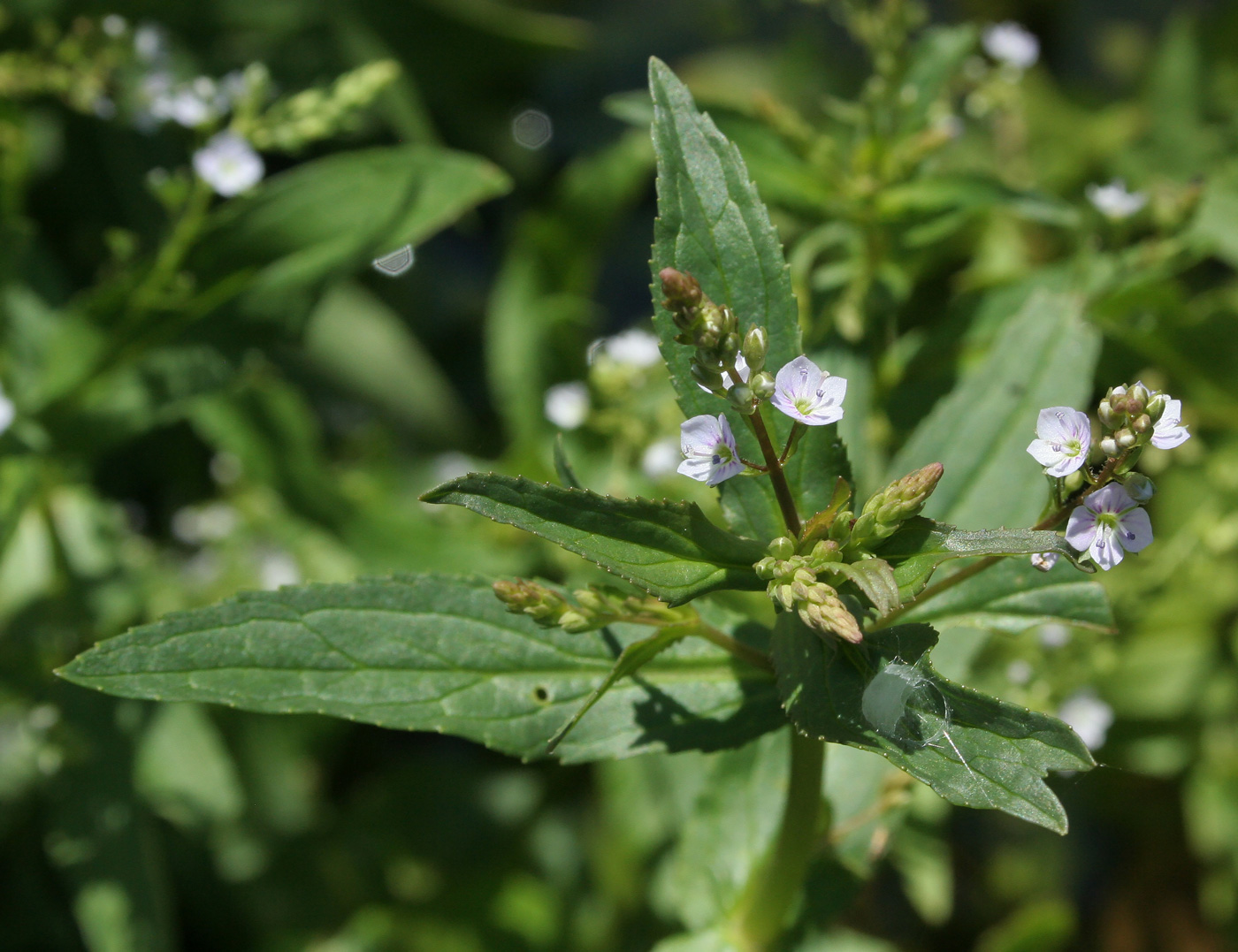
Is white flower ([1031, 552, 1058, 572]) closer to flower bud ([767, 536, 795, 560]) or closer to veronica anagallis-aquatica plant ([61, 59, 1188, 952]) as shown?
veronica anagallis-aquatica plant ([61, 59, 1188, 952])

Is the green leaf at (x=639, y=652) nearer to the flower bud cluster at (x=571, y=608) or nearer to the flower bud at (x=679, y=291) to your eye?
the flower bud cluster at (x=571, y=608)

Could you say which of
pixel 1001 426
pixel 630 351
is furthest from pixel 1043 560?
pixel 630 351

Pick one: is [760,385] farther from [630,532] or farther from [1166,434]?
[1166,434]

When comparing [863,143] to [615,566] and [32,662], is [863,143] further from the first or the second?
[32,662]

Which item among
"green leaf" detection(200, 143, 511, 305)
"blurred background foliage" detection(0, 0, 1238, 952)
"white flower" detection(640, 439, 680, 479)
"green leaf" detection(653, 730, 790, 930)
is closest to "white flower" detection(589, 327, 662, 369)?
"blurred background foliage" detection(0, 0, 1238, 952)

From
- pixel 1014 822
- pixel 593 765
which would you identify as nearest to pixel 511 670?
pixel 593 765

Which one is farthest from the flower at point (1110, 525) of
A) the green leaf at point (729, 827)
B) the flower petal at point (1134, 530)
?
the green leaf at point (729, 827)
